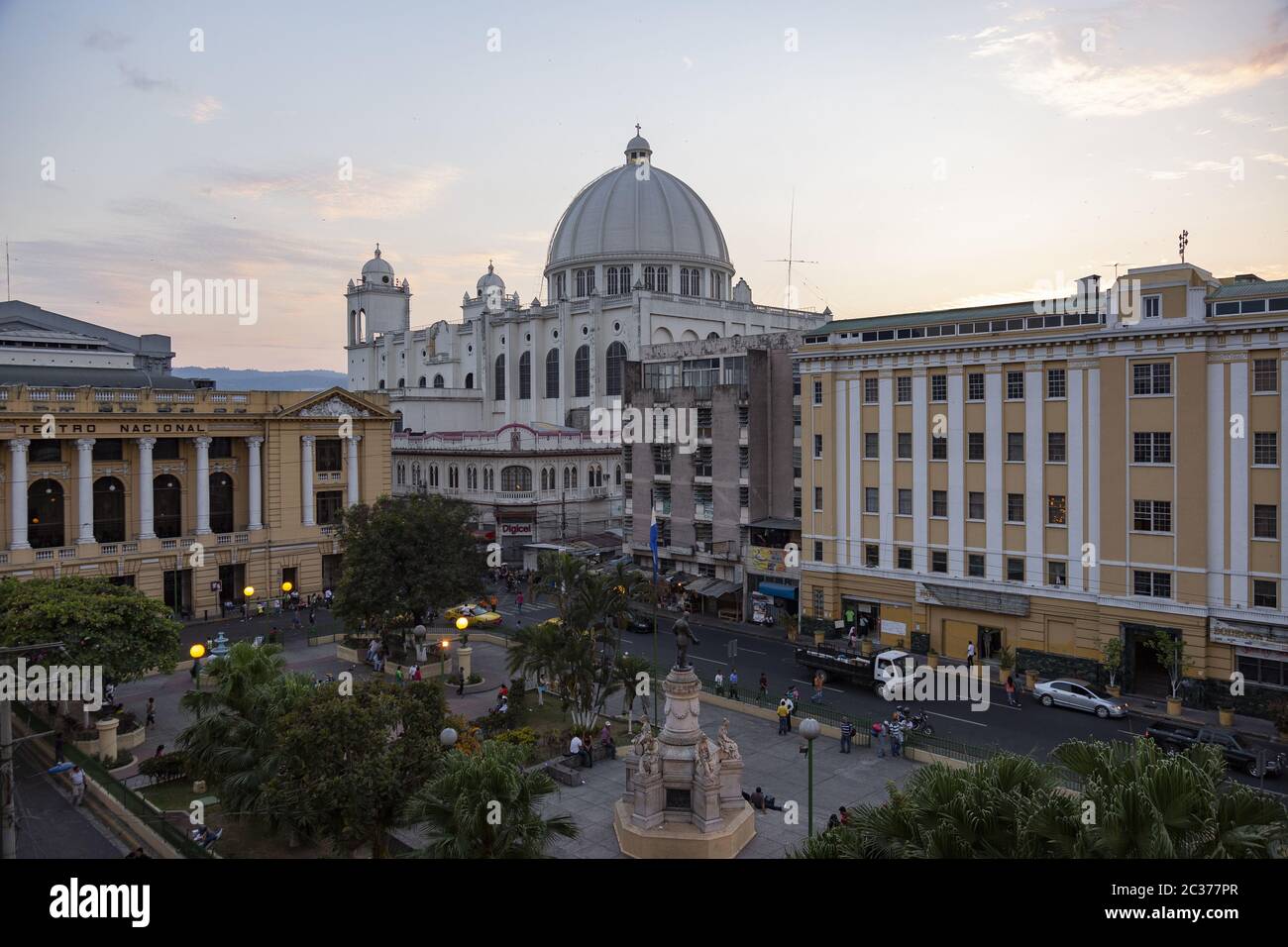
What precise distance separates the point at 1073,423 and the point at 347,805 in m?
30.7

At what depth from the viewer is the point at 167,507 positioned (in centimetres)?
5022

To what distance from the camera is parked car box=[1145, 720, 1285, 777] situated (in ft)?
85.0

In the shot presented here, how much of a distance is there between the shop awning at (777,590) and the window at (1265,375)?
21.5m

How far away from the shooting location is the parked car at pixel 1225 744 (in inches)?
1021

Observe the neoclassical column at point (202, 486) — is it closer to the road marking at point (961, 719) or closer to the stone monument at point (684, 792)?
the stone monument at point (684, 792)

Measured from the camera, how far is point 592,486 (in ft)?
229

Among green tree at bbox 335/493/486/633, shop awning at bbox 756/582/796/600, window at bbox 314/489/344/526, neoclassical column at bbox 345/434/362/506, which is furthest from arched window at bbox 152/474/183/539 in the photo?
shop awning at bbox 756/582/796/600

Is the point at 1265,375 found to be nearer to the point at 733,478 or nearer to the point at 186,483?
the point at 733,478

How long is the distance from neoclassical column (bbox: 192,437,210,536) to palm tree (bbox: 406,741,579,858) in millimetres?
39848

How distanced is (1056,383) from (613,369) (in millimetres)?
49143

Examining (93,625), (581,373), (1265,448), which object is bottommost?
(93,625)

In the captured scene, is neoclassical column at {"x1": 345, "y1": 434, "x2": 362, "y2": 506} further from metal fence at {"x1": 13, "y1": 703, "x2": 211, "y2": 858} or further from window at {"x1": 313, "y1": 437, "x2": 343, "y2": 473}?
metal fence at {"x1": 13, "y1": 703, "x2": 211, "y2": 858}

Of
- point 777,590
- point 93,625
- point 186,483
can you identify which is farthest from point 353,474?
point 93,625
